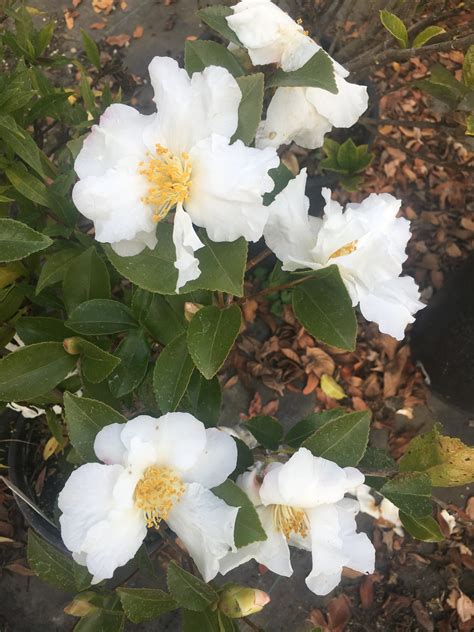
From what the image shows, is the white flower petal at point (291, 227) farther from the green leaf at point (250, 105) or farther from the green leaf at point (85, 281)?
the green leaf at point (85, 281)

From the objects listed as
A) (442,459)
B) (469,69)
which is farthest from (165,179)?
(469,69)

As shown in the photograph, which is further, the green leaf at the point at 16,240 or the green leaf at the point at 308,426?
the green leaf at the point at 308,426

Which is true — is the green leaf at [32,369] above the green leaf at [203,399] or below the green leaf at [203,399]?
above

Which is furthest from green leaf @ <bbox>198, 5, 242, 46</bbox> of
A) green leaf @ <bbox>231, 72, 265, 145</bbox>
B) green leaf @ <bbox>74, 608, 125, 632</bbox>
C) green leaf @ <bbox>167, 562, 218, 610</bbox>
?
green leaf @ <bbox>74, 608, 125, 632</bbox>

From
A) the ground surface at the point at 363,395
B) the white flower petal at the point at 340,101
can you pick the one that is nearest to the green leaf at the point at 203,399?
the white flower petal at the point at 340,101

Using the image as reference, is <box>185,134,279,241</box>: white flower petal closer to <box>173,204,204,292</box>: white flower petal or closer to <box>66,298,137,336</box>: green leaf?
<box>173,204,204,292</box>: white flower petal

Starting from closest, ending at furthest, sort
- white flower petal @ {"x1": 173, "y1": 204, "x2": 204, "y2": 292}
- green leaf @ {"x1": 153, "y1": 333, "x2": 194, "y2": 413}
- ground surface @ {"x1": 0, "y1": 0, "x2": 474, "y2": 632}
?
white flower petal @ {"x1": 173, "y1": 204, "x2": 204, "y2": 292}
green leaf @ {"x1": 153, "y1": 333, "x2": 194, "y2": 413}
ground surface @ {"x1": 0, "y1": 0, "x2": 474, "y2": 632}

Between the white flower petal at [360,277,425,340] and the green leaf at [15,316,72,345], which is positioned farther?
the green leaf at [15,316,72,345]
